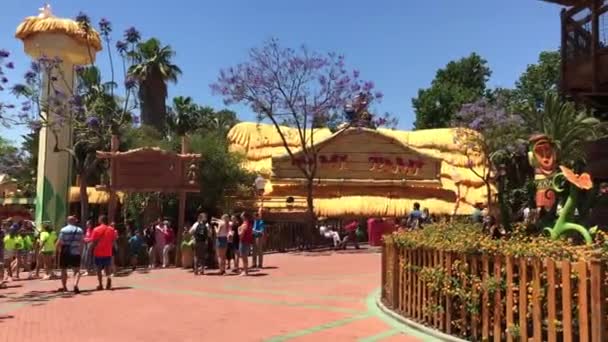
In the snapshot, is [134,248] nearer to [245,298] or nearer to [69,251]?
[69,251]

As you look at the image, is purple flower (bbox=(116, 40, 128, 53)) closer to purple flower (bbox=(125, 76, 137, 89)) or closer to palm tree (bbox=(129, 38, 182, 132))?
purple flower (bbox=(125, 76, 137, 89))

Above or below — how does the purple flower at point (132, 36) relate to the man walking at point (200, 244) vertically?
above

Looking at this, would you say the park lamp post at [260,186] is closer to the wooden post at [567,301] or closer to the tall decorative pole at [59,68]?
the tall decorative pole at [59,68]

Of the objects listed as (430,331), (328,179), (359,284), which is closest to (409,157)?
(328,179)

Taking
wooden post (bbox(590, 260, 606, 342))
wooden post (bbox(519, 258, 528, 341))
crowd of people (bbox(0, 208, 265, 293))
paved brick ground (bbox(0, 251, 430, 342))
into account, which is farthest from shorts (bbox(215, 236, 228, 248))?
wooden post (bbox(590, 260, 606, 342))

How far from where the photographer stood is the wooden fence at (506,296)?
621 centimetres

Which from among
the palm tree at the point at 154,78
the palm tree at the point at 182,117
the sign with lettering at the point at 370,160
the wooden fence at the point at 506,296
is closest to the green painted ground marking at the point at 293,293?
the wooden fence at the point at 506,296

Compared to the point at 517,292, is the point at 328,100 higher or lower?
higher

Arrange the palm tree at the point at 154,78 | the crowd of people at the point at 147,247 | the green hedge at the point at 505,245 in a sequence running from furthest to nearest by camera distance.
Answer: the palm tree at the point at 154,78, the crowd of people at the point at 147,247, the green hedge at the point at 505,245

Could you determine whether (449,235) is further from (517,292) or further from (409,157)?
(409,157)

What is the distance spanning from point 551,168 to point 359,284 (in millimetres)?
5779

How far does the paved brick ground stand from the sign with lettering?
13733 millimetres

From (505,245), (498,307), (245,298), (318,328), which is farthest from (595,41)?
(245,298)

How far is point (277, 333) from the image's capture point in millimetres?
8594
